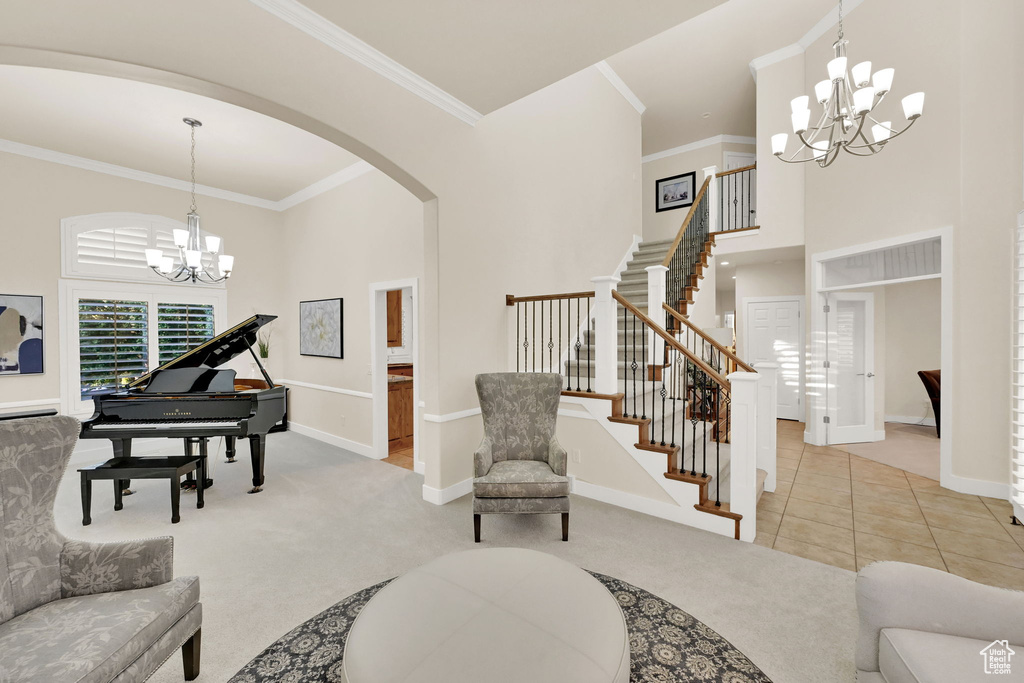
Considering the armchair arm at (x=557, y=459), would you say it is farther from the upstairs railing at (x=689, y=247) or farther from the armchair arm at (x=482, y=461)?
the upstairs railing at (x=689, y=247)

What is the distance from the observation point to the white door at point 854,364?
548 cm

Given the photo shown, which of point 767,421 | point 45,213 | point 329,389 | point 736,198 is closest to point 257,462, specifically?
point 329,389

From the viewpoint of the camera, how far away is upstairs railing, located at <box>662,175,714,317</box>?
19.0 ft

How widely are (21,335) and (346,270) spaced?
348cm

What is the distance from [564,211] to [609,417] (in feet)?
9.47

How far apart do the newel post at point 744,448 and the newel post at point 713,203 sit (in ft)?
16.0

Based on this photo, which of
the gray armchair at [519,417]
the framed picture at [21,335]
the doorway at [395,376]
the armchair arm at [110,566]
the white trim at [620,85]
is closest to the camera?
the armchair arm at [110,566]

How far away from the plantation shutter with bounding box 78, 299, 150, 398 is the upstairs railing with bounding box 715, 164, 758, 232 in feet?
29.2

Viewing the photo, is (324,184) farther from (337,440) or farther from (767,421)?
(767,421)

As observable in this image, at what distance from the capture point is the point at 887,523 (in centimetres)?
315

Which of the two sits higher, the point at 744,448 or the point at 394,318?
the point at 394,318

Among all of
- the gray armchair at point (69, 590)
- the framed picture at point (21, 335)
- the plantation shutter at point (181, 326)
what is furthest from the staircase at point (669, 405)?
the framed picture at point (21, 335)

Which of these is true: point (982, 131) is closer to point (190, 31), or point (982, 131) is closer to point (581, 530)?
point (581, 530)

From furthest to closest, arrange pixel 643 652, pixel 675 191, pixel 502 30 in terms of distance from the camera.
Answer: pixel 675 191, pixel 502 30, pixel 643 652
